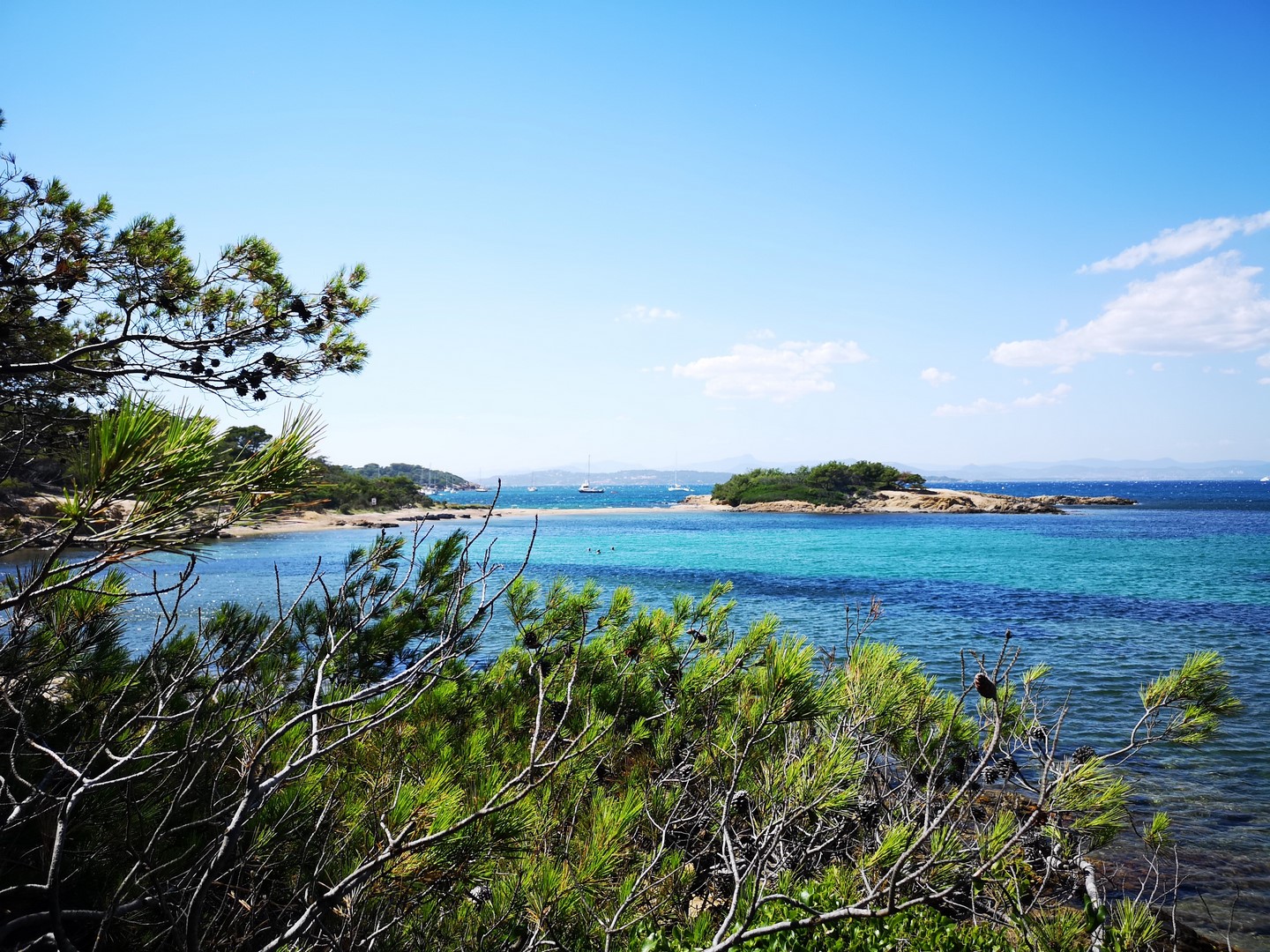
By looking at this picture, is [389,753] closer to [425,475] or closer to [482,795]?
[482,795]

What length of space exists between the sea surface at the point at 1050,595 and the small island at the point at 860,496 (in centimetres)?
1537

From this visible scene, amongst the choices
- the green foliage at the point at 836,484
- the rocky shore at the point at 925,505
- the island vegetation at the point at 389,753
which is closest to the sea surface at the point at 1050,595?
the island vegetation at the point at 389,753

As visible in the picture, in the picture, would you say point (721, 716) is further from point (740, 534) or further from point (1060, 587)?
point (740, 534)

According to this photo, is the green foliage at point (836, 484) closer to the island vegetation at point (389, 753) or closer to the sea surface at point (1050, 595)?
the sea surface at point (1050, 595)

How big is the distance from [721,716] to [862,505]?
7177cm

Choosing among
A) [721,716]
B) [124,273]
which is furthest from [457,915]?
[124,273]

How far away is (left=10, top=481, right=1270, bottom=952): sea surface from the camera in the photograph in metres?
7.11

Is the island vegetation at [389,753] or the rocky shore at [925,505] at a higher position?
the island vegetation at [389,753]

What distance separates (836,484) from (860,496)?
3364 mm

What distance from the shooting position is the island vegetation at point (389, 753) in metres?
1.68

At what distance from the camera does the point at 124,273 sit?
4785 mm

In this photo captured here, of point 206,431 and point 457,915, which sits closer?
point 206,431

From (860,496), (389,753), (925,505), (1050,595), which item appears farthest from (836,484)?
(389,753)

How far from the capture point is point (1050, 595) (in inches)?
851
